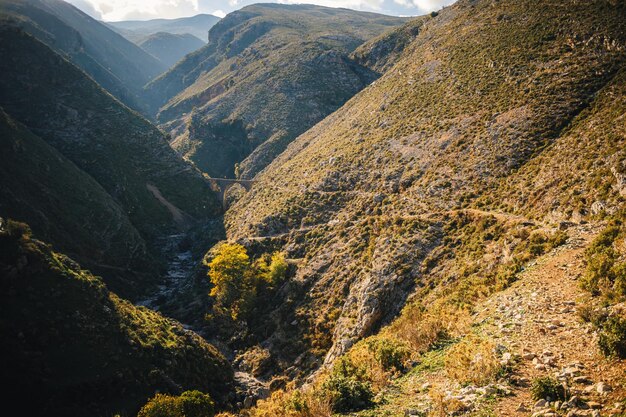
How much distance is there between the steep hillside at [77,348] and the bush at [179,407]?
7.96 metres

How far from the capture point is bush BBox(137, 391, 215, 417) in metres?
19.2

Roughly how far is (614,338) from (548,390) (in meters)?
2.36

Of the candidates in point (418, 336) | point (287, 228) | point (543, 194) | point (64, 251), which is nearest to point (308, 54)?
point (287, 228)

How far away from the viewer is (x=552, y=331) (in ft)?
39.3

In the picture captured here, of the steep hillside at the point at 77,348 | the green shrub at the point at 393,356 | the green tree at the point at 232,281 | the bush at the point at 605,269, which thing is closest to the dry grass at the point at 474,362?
the green shrub at the point at 393,356

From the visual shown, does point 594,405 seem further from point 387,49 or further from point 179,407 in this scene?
point 387,49

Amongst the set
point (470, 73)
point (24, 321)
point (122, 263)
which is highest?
point (470, 73)

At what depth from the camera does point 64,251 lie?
52.6 meters

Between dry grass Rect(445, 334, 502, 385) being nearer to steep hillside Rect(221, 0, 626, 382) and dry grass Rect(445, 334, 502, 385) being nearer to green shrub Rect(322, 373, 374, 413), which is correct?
green shrub Rect(322, 373, 374, 413)

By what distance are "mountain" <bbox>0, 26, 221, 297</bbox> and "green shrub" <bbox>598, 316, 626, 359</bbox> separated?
59266mm

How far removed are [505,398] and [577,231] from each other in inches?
576

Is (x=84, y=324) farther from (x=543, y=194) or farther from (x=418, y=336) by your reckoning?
(x=543, y=194)

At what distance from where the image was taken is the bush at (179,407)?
19.2 metres

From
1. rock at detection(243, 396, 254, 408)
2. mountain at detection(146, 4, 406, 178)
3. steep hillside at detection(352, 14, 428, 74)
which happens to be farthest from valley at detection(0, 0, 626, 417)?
steep hillside at detection(352, 14, 428, 74)
